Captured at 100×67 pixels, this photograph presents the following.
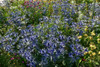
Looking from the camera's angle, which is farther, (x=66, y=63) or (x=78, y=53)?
(x=66, y=63)

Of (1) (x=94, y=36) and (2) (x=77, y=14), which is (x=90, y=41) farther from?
(2) (x=77, y=14)

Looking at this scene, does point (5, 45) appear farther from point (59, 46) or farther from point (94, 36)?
point (94, 36)

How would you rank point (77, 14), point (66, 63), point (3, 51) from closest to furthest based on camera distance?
point (66, 63) < point (3, 51) < point (77, 14)

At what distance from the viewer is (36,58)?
10.3 ft

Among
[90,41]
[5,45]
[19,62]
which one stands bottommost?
[19,62]

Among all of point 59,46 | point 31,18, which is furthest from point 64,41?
point 31,18

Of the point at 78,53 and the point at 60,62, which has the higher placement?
the point at 78,53

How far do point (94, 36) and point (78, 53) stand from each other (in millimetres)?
1013

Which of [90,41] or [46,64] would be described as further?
[90,41]

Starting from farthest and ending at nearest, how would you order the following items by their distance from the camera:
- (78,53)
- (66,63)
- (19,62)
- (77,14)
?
(77,14) < (19,62) < (66,63) < (78,53)

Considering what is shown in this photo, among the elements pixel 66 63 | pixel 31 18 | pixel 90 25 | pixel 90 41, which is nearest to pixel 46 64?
pixel 66 63

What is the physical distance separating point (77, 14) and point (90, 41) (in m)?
1.37

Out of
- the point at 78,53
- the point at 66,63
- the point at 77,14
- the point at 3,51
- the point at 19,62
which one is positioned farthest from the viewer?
the point at 77,14

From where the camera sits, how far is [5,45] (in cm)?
333
